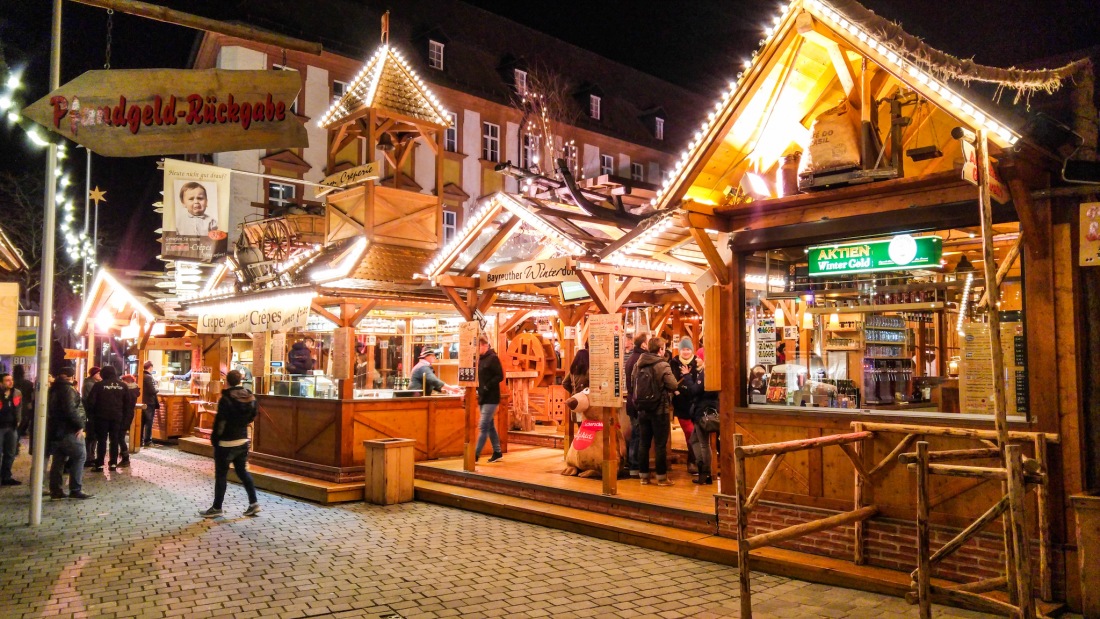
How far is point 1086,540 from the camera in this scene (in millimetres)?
5332

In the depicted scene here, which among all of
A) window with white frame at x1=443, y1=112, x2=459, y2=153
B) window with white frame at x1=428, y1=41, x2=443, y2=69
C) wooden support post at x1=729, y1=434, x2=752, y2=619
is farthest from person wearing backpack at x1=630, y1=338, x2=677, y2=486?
window with white frame at x1=428, y1=41, x2=443, y2=69

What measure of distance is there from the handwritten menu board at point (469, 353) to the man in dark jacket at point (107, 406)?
7.19 metres

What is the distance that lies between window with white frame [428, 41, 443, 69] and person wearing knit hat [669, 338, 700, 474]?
879 inches

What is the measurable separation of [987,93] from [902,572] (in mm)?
4168

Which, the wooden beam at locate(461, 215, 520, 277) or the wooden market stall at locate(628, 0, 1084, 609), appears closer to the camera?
the wooden market stall at locate(628, 0, 1084, 609)

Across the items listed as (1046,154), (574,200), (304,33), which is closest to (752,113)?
(1046,154)

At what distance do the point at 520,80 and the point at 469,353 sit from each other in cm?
2373

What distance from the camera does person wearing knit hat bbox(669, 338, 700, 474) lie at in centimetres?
1018

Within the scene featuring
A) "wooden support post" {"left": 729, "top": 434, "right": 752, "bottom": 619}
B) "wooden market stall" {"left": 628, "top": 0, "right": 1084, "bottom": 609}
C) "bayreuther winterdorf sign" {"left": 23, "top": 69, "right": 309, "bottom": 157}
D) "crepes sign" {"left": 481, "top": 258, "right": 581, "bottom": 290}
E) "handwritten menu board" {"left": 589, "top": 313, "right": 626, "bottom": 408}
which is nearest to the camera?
"wooden support post" {"left": 729, "top": 434, "right": 752, "bottom": 619}

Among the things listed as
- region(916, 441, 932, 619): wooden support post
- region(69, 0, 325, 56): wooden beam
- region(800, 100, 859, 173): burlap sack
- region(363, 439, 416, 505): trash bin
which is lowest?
region(363, 439, 416, 505): trash bin

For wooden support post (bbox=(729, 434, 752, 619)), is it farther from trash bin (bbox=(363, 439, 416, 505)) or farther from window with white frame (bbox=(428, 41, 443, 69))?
window with white frame (bbox=(428, 41, 443, 69))

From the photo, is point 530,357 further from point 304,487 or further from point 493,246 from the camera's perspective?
point 304,487

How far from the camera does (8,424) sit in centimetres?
1243

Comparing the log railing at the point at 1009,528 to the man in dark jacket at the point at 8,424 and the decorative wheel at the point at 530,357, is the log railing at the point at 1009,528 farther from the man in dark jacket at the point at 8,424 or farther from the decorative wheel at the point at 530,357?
the man in dark jacket at the point at 8,424
